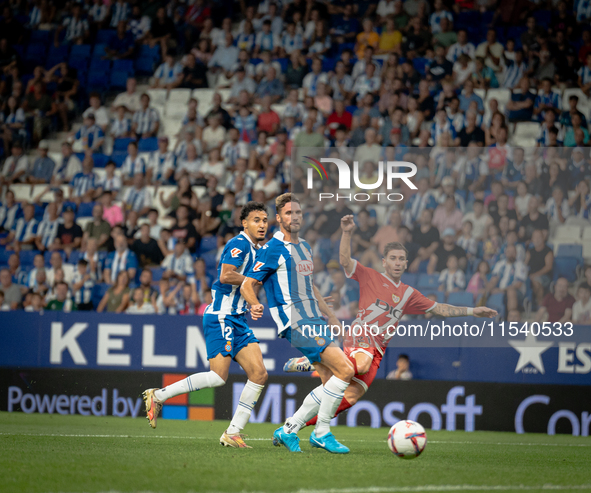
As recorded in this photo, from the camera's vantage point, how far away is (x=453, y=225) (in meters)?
10.5

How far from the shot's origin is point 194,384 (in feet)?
22.9

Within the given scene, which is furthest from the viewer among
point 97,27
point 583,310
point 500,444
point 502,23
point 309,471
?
point 97,27

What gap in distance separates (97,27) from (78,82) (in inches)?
57.6

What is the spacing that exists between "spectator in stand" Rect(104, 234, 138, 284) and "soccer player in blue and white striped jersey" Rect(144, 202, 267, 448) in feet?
18.7

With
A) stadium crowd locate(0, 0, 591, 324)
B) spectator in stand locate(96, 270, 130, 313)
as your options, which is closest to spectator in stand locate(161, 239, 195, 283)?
stadium crowd locate(0, 0, 591, 324)

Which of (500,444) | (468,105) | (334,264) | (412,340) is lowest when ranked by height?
(500,444)

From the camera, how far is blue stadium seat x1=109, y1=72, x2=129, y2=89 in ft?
53.8

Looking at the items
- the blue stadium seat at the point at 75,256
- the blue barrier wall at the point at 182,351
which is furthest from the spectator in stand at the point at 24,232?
the blue barrier wall at the point at 182,351

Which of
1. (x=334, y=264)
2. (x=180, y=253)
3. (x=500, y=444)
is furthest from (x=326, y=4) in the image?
(x=500, y=444)

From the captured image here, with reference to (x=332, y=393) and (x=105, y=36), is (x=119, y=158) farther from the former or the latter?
(x=332, y=393)

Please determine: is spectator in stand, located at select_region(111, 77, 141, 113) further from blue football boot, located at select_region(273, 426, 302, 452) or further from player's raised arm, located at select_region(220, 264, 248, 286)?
blue football boot, located at select_region(273, 426, 302, 452)

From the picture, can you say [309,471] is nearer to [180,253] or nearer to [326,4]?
[180,253]

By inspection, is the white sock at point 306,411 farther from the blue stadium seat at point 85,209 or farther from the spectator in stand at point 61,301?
the blue stadium seat at point 85,209

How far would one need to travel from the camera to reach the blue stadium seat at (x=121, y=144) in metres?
15.2
